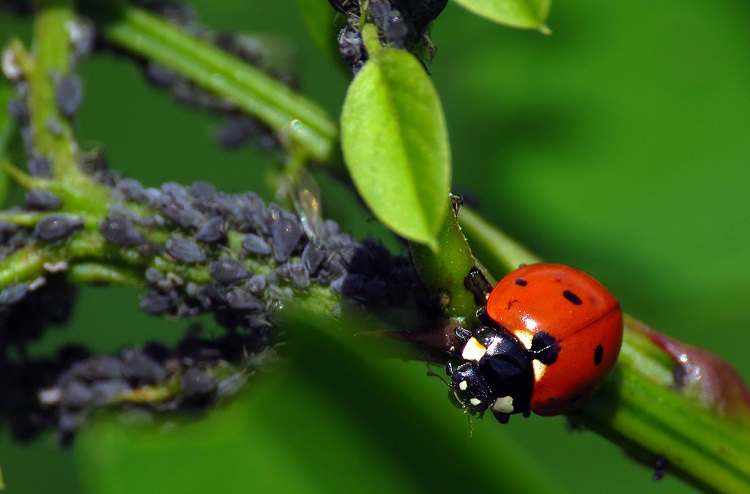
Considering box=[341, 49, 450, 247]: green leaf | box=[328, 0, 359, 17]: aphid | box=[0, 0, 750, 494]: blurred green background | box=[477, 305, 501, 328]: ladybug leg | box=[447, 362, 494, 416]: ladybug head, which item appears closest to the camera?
box=[341, 49, 450, 247]: green leaf

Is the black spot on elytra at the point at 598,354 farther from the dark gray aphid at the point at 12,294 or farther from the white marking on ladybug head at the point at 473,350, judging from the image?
the dark gray aphid at the point at 12,294

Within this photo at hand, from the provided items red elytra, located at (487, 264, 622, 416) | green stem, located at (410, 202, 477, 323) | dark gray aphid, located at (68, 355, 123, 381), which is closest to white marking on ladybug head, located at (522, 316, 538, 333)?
red elytra, located at (487, 264, 622, 416)

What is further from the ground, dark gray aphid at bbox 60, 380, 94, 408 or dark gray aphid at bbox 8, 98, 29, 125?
dark gray aphid at bbox 8, 98, 29, 125

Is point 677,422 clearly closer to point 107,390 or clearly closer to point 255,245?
point 255,245

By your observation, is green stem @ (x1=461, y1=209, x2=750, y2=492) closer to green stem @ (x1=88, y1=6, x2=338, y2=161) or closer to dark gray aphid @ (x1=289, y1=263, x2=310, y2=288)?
dark gray aphid @ (x1=289, y1=263, x2=310, y2=288)

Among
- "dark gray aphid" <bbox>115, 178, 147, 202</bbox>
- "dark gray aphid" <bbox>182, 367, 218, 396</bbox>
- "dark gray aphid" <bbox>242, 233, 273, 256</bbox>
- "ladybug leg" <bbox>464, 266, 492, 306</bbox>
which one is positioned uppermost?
"ladybug leg" <bbox>464, 266, 492, 306</bbox>

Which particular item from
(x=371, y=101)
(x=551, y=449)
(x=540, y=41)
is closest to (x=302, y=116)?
(x=371, y=101)

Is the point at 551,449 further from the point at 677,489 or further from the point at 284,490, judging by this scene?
the point at 284,490

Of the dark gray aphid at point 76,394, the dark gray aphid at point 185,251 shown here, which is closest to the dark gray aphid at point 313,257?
the dark gray aphid at point 185,251
